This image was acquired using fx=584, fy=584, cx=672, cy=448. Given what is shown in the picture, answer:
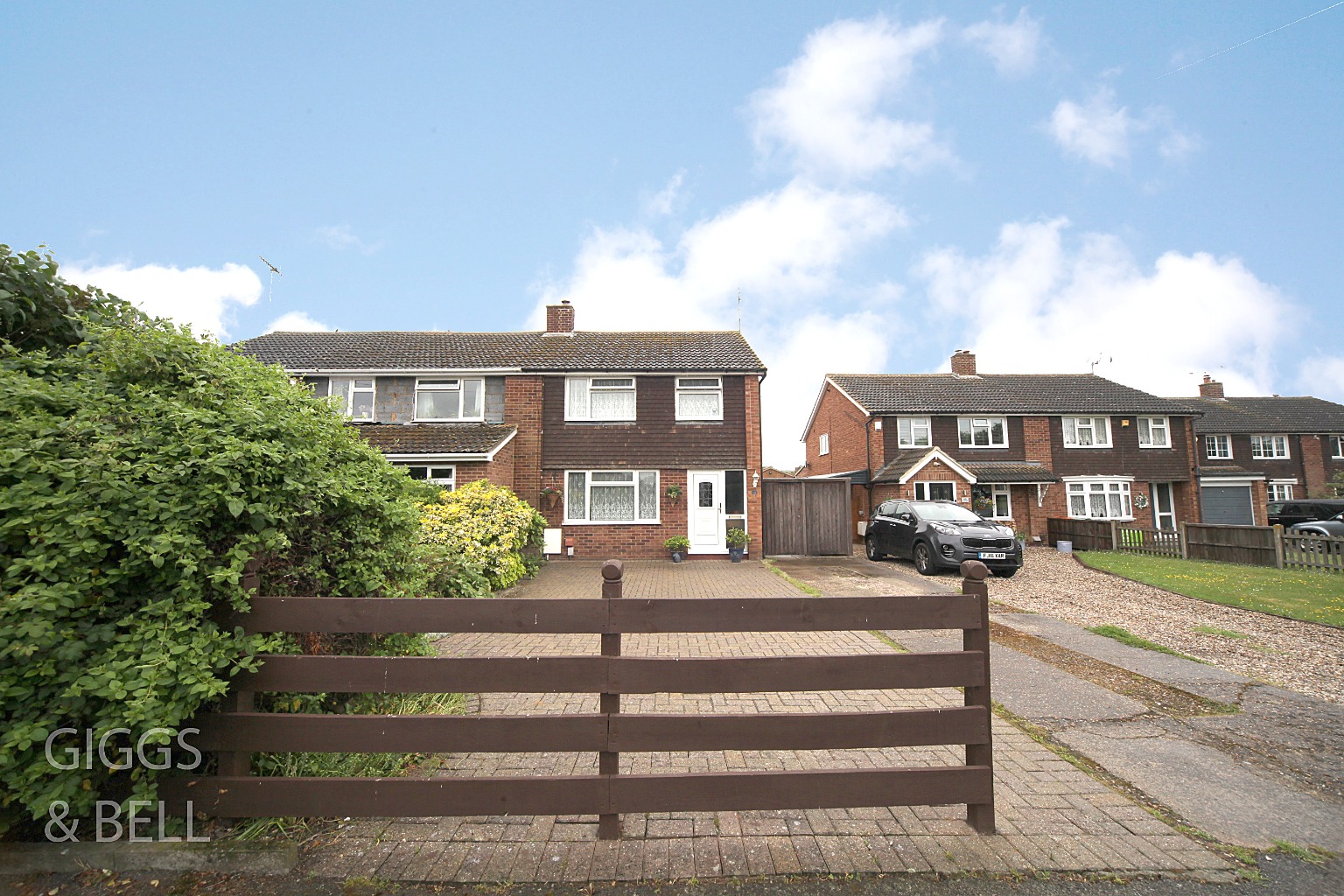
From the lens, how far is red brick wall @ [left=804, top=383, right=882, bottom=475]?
24.0 m

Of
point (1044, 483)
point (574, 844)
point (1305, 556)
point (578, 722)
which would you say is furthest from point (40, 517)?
point (1044, 483)

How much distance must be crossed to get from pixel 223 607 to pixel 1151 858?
4.26 meters

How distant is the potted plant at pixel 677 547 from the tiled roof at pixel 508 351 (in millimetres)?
4651

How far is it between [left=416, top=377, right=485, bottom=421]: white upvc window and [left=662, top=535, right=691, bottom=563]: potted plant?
246 inches

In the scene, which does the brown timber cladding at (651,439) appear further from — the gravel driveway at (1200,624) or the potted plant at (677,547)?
the gravel driveway at (1200,624)

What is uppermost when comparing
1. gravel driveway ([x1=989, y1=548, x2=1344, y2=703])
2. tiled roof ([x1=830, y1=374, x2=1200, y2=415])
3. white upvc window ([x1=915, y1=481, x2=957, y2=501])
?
tiled roof ([x1=830, y1=374, x2=1200, y2=415])

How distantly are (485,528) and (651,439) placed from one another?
6.79m

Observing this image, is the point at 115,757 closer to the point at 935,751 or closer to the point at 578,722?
the point at 578,722

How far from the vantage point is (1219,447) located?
32750mm

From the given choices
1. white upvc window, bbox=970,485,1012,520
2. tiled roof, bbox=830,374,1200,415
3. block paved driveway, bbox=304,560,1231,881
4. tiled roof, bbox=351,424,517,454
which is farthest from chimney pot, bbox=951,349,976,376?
block paved driveway, bbox=304,560,1231,881

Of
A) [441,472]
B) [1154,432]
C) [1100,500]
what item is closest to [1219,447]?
[1154,432]

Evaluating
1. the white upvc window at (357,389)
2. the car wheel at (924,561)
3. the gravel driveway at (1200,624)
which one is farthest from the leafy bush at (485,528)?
the car wheel at (924,561)

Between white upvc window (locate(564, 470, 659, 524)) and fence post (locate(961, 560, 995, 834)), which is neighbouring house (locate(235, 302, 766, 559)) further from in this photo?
fence post (locate(961, 560, 995, 834))

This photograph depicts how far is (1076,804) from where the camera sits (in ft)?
10.0
